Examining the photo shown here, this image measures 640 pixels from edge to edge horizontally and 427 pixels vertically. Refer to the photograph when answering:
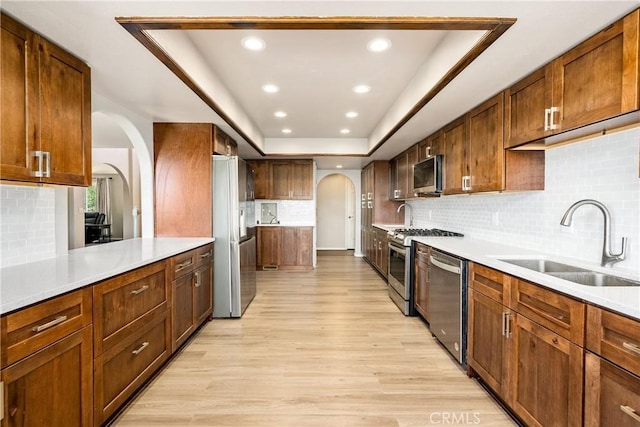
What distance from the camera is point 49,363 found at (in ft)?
4.54

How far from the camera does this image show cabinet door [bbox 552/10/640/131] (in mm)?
1477

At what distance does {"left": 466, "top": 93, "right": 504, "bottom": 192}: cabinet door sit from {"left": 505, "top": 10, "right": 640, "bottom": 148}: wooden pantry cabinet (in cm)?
19

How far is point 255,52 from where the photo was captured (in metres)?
2.51

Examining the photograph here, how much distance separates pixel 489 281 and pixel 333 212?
7.37 meters

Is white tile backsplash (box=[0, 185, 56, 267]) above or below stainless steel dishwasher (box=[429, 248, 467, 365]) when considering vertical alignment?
above

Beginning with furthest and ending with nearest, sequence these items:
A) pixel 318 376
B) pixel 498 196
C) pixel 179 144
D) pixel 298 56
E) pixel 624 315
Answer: pixel 179 144
pixel 498 196
pixel 298 56
pixel 318 376
pixel 624 315

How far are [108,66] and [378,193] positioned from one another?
16.0 feet

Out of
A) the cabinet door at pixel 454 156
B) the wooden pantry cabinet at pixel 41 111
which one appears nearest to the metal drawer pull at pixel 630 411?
the cabinet door at pixel 454 156

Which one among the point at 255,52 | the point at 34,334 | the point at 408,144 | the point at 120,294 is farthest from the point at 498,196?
the point at 34,334

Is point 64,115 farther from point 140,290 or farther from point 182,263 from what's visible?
point 182,263

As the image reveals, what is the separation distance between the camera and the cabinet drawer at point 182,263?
2615mm

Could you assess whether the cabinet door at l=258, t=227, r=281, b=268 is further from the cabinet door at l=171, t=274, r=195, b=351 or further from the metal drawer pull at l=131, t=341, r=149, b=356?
the metal drawer pull at l=131, t=341, r=149, b=356

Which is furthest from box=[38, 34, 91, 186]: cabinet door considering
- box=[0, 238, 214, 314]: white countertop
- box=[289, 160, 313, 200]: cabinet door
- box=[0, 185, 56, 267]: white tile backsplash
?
box=[289, 160, 313, 200]: cabinet door

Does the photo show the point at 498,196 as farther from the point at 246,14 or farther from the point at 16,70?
the point at 16,70
